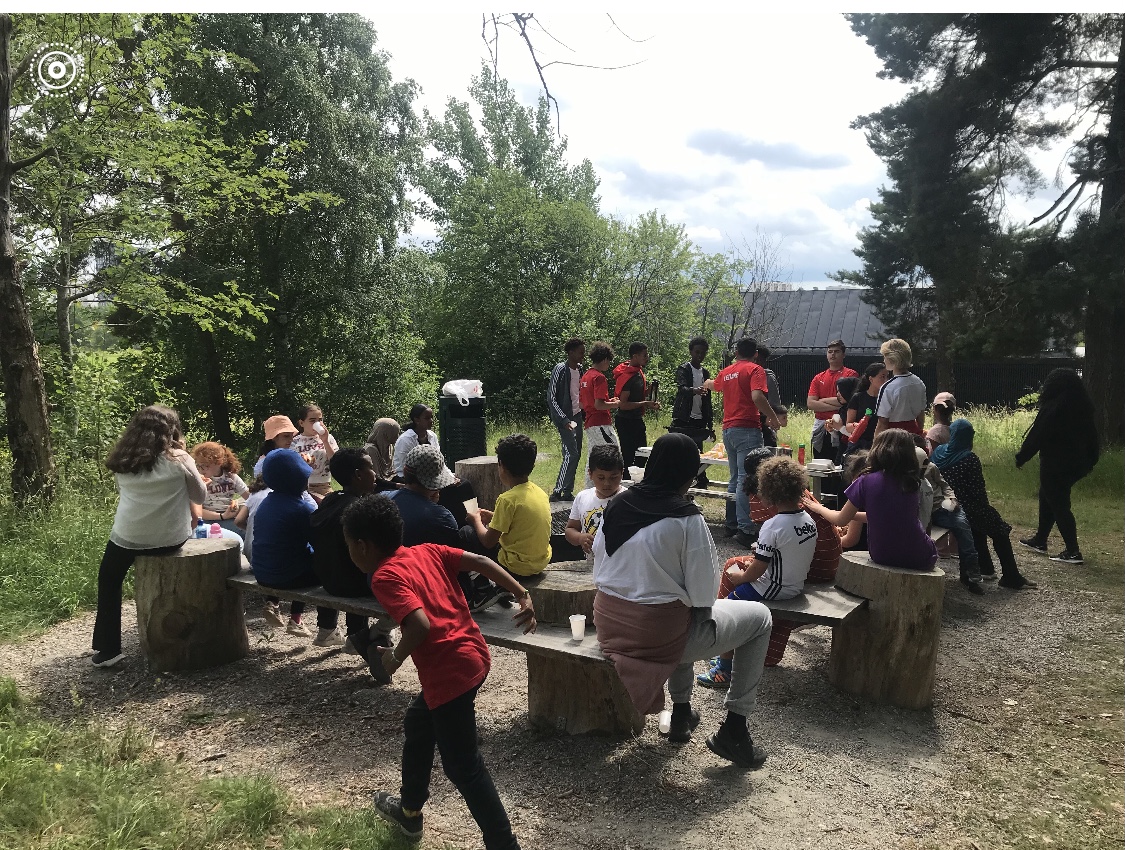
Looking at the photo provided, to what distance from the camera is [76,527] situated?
6.71 metres

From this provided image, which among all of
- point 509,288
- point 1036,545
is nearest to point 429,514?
point 1036,545

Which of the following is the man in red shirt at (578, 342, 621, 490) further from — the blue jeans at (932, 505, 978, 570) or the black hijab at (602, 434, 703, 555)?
the black hijab at (602, 434, 703, 555)

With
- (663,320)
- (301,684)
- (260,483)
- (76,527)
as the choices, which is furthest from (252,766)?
(663,320)

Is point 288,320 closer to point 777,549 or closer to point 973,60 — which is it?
point 973,60

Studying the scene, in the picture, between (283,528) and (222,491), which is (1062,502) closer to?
(283,528)

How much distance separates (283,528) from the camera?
4.54 meters

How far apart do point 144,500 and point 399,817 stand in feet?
8.36

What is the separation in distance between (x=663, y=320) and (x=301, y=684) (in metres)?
20.8

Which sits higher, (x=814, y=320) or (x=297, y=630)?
(x=814, y=320)

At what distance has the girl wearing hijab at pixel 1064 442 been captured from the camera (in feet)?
21.9

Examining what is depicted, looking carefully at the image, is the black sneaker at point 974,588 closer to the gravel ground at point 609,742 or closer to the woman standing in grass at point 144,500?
the gravel ground at point 609,742

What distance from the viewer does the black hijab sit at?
315 centimetres

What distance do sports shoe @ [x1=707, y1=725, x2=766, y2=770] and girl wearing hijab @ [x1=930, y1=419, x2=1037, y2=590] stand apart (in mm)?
3735

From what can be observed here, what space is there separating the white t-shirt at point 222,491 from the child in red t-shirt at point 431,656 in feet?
11.2
